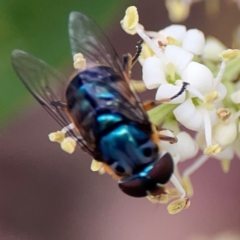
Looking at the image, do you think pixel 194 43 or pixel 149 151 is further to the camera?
pixel 194 43

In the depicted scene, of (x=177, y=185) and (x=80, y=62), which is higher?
(x=80, y=62)

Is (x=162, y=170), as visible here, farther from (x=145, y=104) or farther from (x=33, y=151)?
(x=33, y=151)

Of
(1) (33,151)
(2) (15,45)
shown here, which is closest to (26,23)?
(2) (15,45)

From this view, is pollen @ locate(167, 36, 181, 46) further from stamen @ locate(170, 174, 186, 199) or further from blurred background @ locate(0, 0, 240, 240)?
blurred background @ locate(0, 0, 240, 240)

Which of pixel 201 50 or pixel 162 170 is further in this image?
pixel 201 50

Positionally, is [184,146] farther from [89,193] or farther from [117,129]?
[89,193]

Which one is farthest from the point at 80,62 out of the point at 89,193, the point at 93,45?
the point at 89,193

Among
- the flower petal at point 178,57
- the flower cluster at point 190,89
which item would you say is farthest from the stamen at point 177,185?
the flower petal at point 178,57
